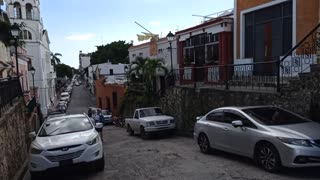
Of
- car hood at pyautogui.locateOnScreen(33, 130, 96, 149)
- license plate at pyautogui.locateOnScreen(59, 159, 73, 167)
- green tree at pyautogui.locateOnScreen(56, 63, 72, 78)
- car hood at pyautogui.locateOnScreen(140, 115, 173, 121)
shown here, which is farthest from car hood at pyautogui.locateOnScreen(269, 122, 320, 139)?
green tree at pyautogui.locateOnScreen(56, 63, 72, 78)

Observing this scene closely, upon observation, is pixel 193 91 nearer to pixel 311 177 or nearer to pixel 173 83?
pixel 173 83

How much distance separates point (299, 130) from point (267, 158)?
3.15 ft

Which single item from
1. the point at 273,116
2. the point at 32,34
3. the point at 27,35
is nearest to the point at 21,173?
the point at 273,116

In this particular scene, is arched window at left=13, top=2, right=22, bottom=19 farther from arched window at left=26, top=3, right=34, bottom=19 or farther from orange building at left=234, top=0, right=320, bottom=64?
orange building at left=234, top=0, right=320, bottom=64

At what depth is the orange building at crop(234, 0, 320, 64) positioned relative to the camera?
646 inches

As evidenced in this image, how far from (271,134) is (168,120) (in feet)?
37.6

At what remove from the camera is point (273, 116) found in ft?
34.2

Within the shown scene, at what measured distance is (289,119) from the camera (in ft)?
33.8

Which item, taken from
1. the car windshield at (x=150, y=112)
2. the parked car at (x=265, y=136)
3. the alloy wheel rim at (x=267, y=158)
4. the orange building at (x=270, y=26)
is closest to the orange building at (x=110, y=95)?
the car windshield at (x=150, y=112)

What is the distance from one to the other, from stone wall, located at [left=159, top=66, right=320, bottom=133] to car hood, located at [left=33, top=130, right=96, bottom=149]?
20.2 feet

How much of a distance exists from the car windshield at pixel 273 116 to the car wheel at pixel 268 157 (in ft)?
2.27

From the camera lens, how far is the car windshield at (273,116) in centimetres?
1009

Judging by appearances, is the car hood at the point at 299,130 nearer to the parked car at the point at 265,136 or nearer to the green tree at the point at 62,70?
the parked car at the point at 265,136

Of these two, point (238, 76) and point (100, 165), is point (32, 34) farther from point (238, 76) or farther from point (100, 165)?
point (100, 165)
